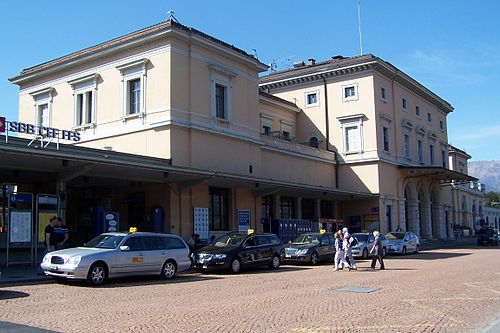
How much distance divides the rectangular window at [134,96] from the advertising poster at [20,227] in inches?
506

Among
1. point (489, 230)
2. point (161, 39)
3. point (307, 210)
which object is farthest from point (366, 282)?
point (489, 230)

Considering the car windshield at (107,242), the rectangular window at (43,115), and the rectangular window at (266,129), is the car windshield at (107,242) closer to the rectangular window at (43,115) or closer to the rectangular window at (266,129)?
the rectangular window at (43,115)

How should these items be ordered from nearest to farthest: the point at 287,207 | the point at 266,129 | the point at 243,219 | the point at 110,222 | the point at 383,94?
the point at 110,222, the point at 243,219, the point at 287,207, the point at 266,129, the point at 383,94

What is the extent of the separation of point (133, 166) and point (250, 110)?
15.0 meters

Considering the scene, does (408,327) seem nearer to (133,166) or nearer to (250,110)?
(133,166)

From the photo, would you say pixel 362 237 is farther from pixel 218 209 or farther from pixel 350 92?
pixel 350 92

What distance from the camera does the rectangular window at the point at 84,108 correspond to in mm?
34125

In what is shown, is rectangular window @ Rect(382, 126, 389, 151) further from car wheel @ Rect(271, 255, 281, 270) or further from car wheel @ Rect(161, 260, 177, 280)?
car wheel @ Rect(161, 260, 177, 280)

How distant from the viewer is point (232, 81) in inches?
1346

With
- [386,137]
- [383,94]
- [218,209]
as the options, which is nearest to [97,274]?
[218,209]

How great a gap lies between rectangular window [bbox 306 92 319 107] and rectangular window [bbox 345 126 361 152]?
3883mm

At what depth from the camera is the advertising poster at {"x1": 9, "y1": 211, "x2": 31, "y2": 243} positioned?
19.6m

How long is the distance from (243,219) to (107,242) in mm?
15846

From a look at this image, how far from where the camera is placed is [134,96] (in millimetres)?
32000
